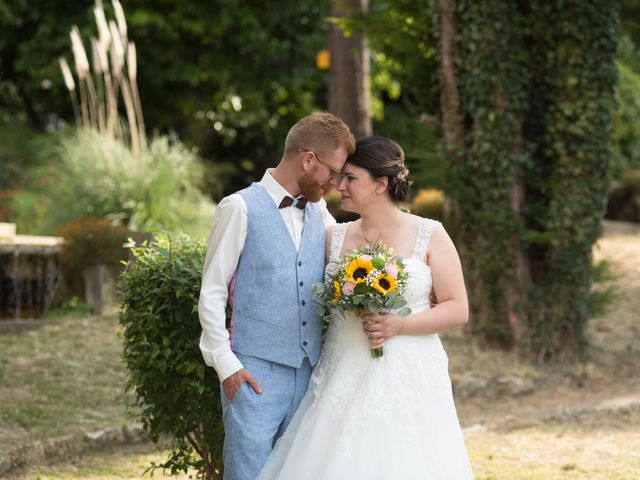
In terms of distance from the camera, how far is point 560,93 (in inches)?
364

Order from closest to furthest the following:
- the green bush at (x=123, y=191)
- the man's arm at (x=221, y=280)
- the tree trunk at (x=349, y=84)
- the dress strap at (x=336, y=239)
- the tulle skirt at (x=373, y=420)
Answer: the man's arm at (x=221, y=280) < the tulle skirt at (x=373, y=420) < the dress strap at (x=336, y=239) < the green bush at (x=123, y=191) < the tree trunk at (x=349, y=84)

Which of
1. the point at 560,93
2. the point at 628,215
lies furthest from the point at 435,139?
the point at 628,215

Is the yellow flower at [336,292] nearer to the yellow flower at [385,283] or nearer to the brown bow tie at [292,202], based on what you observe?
the yellow flower at [385,283]

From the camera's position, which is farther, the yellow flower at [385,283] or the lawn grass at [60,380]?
the lawn grass at [60,380]

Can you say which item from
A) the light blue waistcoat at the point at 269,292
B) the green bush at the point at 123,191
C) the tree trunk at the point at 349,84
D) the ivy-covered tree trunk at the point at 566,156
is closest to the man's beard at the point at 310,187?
the light blue waistcoat at the point at 269,292

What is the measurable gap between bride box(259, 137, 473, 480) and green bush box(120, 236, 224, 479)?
1.98 ft

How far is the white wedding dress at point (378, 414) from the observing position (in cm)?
395

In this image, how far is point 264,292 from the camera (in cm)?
394

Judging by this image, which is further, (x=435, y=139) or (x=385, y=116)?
(x=385, y=116)

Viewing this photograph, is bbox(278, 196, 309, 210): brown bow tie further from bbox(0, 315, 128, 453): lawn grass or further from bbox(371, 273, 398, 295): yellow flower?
bbox(0, 315, 128, 453): lawn grass

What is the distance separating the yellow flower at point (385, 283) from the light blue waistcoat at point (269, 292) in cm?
32

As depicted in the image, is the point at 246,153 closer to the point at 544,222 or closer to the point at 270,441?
the point at 544,222

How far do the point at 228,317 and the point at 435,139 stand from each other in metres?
5.90

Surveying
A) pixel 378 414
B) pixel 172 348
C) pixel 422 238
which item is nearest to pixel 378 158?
pixel 422 238
